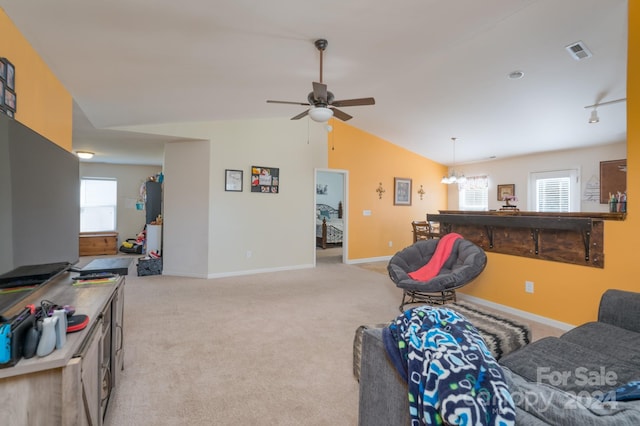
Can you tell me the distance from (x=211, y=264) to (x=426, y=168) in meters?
5.87

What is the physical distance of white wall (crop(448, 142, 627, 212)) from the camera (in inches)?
221

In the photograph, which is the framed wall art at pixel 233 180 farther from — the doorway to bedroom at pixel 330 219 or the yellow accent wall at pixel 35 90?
the yellow accent wall at pixel 35 90

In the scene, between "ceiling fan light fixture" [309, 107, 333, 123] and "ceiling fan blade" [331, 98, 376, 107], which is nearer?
"ceiling fan light fixture" [309, 107, 333, 123]

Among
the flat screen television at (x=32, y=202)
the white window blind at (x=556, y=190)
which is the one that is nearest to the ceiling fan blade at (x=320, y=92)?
the flat screen television at (x=32, y=202)

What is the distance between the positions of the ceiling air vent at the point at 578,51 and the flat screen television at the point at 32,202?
4.66 metres

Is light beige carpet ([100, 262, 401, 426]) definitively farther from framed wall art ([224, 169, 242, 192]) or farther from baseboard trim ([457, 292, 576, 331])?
framed wall art ([224, 169, 242, 192])

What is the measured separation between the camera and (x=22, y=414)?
38.7 inches

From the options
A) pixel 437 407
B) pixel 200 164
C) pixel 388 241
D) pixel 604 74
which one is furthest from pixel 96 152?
pixel 604 74

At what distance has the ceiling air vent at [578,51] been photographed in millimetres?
3129

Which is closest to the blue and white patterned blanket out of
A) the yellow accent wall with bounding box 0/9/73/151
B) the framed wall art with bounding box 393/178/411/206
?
the yellow accent wall with bounding box 0/9/73/151

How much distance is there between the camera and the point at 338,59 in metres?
3.20

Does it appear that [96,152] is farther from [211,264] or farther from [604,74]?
[604,74]

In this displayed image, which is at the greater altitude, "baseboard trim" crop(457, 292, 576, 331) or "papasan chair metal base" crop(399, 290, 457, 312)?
"papasan chair metal base" crop(399, 290, 457, 312)

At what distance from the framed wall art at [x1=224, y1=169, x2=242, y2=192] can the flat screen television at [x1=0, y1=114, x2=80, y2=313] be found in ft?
9.75
